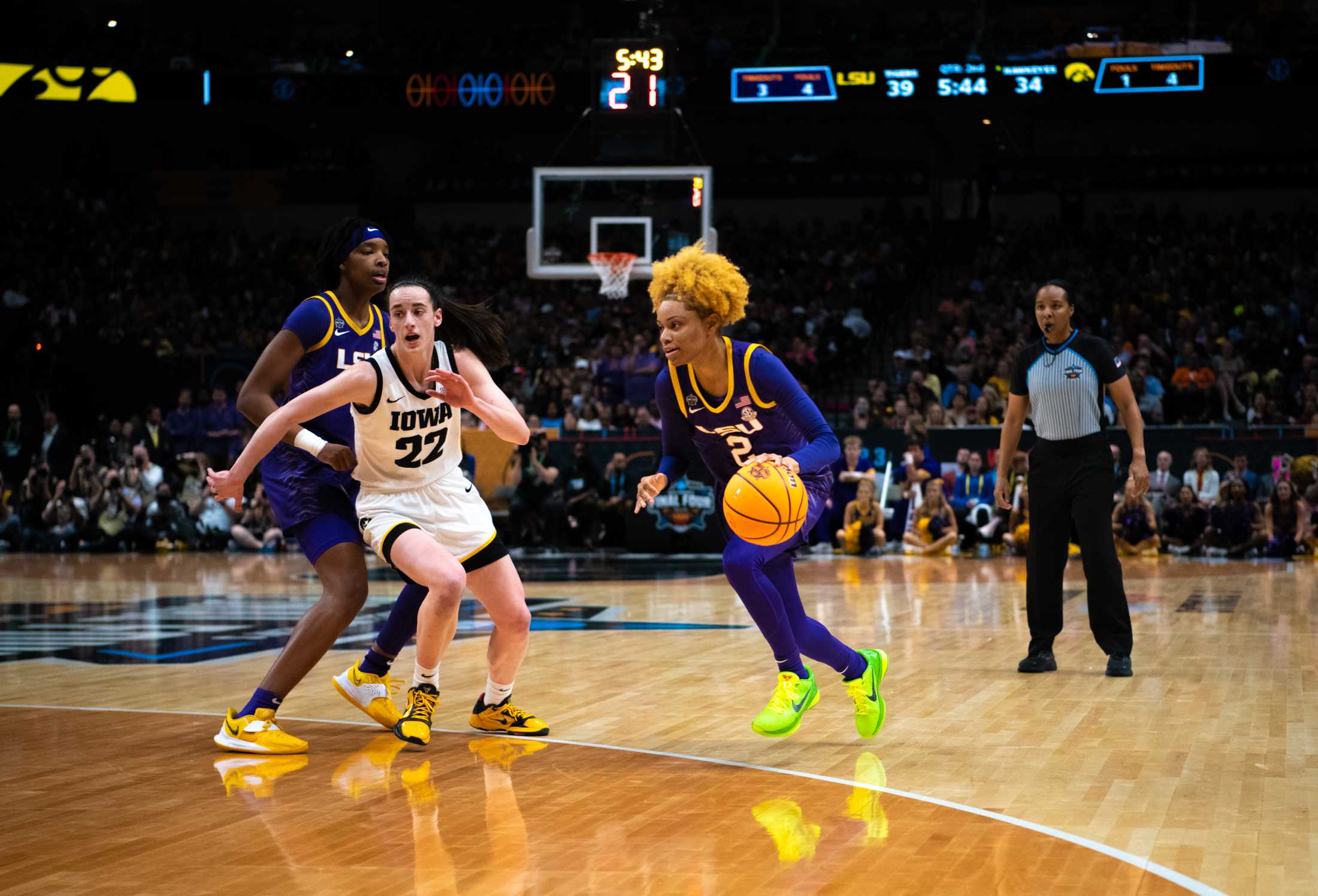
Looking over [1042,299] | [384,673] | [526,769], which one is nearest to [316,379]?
[384,673]

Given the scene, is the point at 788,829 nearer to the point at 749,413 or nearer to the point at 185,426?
the point at 749,413

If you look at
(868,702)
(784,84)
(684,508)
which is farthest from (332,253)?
(784,84)

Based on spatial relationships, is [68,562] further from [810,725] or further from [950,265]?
[950,265]

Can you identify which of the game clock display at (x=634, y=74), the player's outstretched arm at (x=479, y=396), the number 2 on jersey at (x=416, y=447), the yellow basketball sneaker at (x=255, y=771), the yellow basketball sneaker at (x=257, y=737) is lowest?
the yellow basketball sneaker at (x=255, y=771)

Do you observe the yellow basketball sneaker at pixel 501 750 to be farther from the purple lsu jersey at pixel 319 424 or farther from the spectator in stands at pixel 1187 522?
the spectator in stands at pixel 1187 522

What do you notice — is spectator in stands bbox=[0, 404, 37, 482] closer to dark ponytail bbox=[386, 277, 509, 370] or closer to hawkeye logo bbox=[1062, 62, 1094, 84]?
dark ponytail bbox=[386, 277, 509, 370]

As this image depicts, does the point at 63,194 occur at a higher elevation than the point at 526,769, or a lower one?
higher

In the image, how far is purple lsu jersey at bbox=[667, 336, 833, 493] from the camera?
5.44 m

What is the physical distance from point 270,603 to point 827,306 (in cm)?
1570

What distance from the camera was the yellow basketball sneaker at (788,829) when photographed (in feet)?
12.6

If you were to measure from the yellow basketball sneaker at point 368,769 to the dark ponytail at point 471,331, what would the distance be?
5.08ft

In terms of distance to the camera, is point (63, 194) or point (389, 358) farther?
point (63, 194)

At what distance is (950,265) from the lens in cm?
2670

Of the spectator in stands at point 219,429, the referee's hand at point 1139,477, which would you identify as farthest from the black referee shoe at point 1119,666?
the spectator in stands at point 219,429
